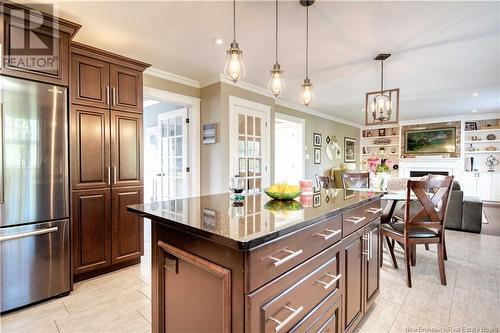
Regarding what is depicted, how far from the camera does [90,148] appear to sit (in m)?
Result: 2.50

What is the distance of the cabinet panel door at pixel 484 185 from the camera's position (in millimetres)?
6793

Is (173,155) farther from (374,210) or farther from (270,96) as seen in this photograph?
(374,210)


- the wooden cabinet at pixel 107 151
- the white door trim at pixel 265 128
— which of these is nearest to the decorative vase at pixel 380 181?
the white door trim at pixel 265 128

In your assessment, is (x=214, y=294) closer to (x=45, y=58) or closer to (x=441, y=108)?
(x=45, y=58)

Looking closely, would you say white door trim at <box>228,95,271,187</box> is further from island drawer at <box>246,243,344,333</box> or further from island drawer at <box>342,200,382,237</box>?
island drawer at <box>246,243,344,333</box>

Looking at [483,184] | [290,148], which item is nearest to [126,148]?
[290,148]

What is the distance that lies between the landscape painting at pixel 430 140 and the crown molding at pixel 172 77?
7151mm

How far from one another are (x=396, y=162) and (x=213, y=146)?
23.2 ft

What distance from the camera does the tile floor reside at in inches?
70.8

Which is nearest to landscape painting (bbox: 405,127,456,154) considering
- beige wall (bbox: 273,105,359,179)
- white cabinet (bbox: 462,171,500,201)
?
white cabinet (bbox: 462,171,500,201)

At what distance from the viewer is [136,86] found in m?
2.85

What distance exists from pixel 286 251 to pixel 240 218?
255 mm

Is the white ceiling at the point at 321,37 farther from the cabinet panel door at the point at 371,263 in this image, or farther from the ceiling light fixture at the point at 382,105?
the cabinet panel door at the point at 371,263

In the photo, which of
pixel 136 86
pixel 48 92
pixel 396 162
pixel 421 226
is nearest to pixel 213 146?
pixel 136 86
